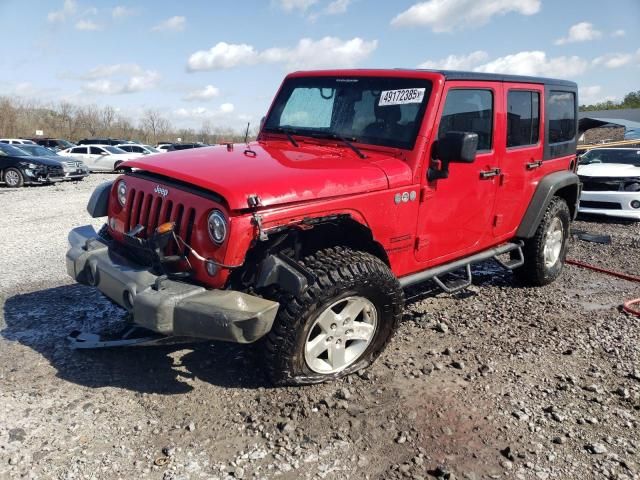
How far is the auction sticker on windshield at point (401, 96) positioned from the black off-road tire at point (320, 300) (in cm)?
125

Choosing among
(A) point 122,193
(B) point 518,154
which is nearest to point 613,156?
(B) point 518,154

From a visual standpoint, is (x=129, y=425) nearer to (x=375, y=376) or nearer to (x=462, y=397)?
(x=375, y=376)

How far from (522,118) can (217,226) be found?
3158 millimetres

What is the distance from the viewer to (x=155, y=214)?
3.47 metres

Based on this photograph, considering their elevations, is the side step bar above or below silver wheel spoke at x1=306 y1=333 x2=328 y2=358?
above

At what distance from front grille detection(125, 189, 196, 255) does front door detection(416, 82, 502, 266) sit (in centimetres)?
165

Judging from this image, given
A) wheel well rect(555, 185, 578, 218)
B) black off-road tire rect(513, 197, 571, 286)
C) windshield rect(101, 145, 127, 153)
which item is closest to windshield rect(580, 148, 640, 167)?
wheel well rect(555, 185, 578, 218)

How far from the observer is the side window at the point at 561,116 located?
522cm

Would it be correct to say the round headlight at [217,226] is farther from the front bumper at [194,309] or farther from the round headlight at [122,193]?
the round headlight at [122,193]

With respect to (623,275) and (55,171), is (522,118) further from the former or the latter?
(55,171)

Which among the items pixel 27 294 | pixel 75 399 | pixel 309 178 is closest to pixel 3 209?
pixel 27 294

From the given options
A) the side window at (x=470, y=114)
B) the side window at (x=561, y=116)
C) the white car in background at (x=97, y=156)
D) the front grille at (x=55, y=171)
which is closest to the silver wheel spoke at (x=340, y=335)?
the side window at (x=470, y=114)

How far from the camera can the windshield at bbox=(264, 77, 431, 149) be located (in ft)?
12.7

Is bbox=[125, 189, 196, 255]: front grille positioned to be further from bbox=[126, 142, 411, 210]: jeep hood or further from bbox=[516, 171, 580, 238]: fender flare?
bbox=[516, 171, 580, 238]: fender flare
